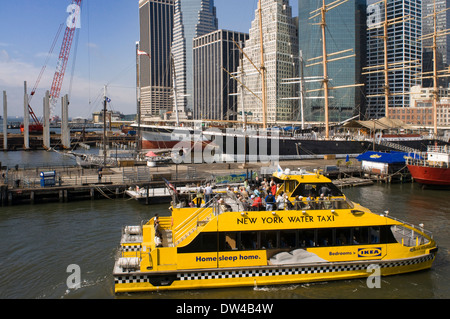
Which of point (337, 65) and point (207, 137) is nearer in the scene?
point (207, 137)

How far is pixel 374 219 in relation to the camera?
13969mm

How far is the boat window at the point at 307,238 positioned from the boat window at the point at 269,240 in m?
0.91

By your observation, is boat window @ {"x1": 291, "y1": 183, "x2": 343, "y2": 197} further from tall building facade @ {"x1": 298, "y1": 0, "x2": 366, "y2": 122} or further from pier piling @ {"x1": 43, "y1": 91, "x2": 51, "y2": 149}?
tall building facade @ {"x1": 298, "y1": 0, "x2": 366, "y2": 122}

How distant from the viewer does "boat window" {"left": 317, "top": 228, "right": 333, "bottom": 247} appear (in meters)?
13.7

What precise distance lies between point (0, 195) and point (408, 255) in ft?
87.4

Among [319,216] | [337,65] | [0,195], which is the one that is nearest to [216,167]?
[0,195]

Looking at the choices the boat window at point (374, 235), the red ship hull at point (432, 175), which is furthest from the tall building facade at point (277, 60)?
the boat window at point (374, 235)

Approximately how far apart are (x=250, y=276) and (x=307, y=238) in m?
2.46

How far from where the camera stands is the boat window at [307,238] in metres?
13.6

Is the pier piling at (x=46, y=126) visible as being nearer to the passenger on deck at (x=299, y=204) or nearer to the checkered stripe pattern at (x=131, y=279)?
the checkered stripe pattern at (x=131, y=279)

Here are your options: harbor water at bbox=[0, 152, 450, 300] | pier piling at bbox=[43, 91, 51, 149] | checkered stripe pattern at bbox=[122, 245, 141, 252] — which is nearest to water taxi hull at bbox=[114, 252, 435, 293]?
harbor water at bbox=[0, 152, 450, 300]

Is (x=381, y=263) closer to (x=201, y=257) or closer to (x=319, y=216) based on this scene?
(x=319, y=216)

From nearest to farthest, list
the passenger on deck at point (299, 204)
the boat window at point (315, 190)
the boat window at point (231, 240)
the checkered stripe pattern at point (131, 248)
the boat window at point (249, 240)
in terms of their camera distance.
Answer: the boat window at point (231, 240) < the boat window at point (249, 240) < the passenger on deck at point (299, 204) < the checkered stripe pattern at point (131, 248) < the boat window at point (315, 190)

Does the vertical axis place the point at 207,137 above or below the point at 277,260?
above
